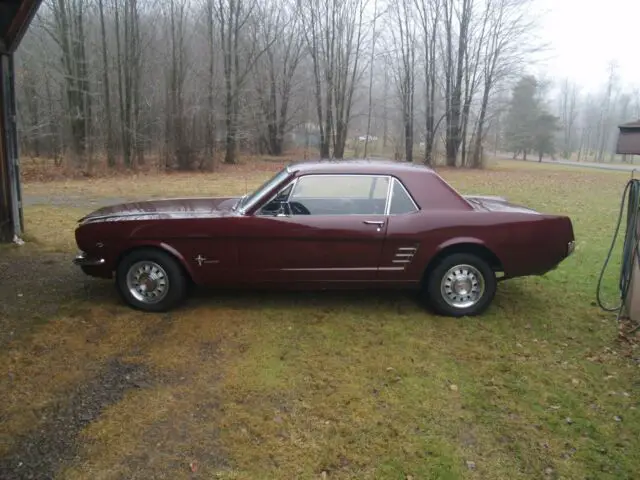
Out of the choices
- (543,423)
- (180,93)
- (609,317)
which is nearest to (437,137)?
(180,93)

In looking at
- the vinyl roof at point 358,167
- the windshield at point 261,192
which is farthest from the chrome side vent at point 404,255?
the windshield at point 261,192

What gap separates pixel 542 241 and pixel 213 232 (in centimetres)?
334

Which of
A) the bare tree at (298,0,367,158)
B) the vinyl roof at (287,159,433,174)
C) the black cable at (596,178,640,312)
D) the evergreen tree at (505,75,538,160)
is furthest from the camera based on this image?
the evergreen tree at (505,75,538,160)

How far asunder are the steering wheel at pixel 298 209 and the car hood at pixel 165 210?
0.62 m

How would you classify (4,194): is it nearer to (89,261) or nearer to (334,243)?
(89,261)

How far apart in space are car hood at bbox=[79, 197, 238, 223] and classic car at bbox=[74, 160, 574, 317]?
0.03 metres

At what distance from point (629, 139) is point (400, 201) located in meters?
2.16

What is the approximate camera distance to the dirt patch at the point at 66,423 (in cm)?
288

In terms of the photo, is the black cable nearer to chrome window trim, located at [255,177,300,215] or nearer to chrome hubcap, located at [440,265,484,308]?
chrome hubcap, located at [440,265,484,308]

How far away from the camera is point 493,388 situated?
3.90 metres

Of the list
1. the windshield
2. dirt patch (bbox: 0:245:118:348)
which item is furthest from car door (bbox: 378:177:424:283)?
dirt patch (bbox: 0:245:118:348)

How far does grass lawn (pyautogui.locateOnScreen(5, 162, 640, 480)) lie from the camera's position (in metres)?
3.02

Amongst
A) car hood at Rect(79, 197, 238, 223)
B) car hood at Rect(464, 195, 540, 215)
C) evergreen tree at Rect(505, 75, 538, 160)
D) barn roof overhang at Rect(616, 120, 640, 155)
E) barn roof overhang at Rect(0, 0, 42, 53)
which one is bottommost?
car hood at Rect(79, 197, 238, 223)

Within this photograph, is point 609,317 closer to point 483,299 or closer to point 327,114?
point 483,299
